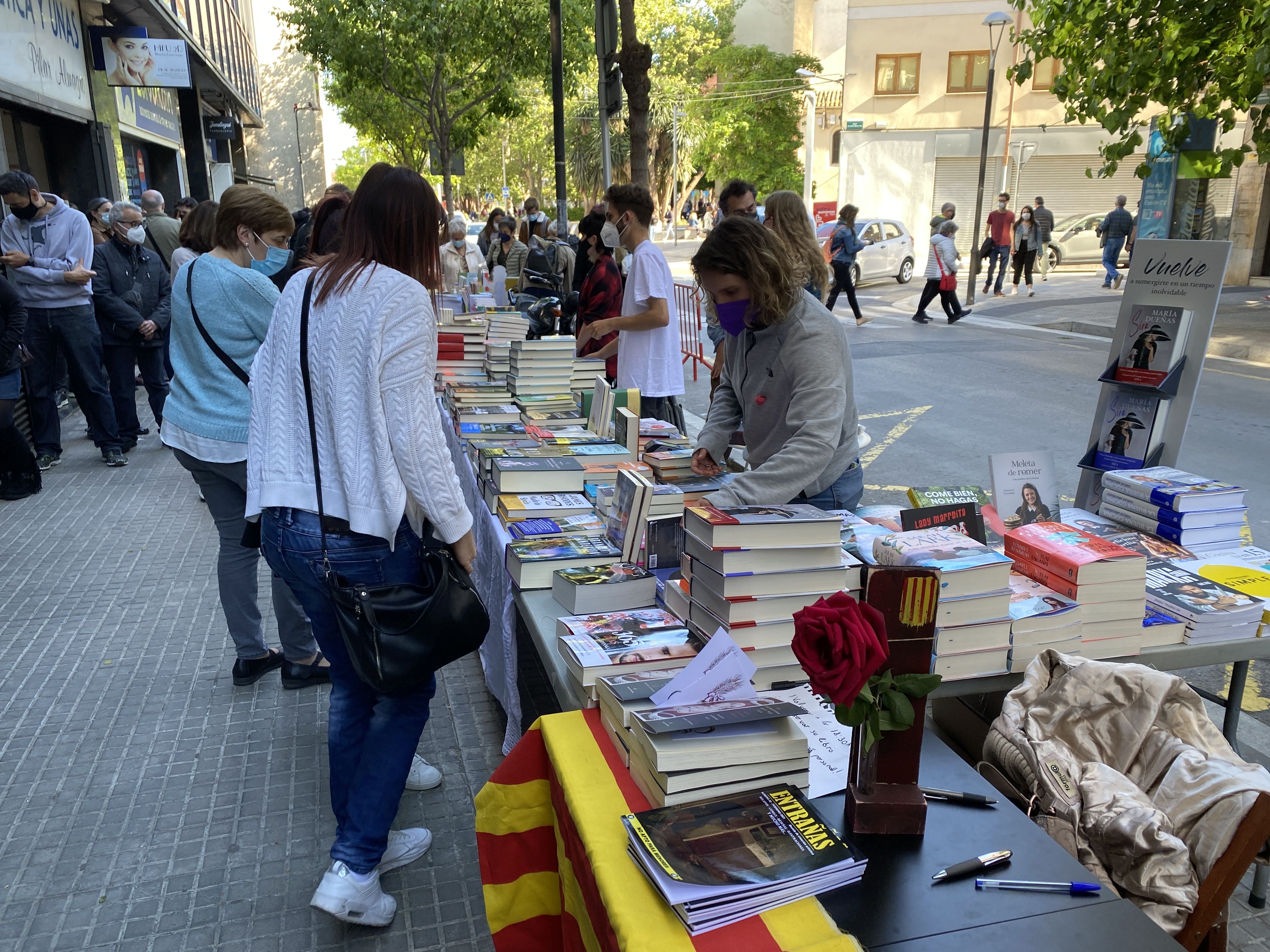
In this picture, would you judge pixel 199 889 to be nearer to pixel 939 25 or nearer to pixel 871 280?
pixel 871 280

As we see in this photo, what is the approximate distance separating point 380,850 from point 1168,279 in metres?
3.43

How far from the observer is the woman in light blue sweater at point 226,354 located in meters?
3.40

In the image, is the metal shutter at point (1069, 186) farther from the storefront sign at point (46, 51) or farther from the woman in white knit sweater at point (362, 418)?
the woman in white knit sweater at point (362, 418)

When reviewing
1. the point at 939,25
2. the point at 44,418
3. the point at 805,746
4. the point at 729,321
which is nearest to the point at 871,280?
the point at 939,25

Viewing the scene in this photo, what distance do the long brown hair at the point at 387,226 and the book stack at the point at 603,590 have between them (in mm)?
904

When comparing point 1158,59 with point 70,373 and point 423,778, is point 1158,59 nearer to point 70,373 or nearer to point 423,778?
point 423,778

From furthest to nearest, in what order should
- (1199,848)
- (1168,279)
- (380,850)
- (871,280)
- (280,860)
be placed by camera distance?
(871,280) → (1168,279) → (280,860) → (380,850) → (1199,848)

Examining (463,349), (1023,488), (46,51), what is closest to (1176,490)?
(1023,488)

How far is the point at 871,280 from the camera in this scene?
2209 cm

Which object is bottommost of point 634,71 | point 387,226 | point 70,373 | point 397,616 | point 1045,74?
point 70,373

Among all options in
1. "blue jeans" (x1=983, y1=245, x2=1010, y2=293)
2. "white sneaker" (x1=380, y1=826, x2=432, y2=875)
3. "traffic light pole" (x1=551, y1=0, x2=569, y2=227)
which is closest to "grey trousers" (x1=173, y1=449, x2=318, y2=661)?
"white sneaker" (x1=380, y1=826, x2=432, y2=875)

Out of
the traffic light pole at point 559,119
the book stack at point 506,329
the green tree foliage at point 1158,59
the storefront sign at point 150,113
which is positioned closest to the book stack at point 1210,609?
the book stack at point 506,329

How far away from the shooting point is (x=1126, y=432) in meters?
3.54

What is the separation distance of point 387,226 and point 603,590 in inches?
43.2
